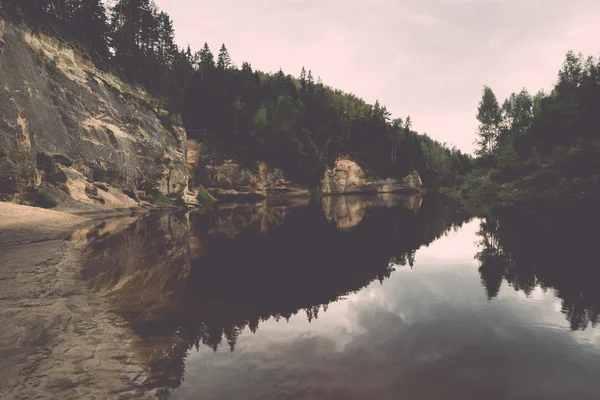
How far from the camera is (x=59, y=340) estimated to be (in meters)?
5.44

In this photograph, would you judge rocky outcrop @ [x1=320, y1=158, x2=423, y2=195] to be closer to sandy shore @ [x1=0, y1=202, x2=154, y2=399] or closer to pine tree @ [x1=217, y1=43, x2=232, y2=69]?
pine tree @ [x1=217, y1=43, x2=232, y2=69]

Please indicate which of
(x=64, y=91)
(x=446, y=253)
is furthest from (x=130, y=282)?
(x=64, y=91)

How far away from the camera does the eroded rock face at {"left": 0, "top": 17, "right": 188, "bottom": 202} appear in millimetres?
23594

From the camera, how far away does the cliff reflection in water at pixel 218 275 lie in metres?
6.40

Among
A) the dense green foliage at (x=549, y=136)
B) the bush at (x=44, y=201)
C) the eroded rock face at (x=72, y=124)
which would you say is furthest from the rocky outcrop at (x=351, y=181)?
the bush at (x=44, y=201)

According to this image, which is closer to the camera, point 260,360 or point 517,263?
point 260,360

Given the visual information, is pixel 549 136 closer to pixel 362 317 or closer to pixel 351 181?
pixel 351 181

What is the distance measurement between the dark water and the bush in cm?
1370

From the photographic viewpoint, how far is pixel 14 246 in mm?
12969

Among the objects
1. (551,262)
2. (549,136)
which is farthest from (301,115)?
(551,262)

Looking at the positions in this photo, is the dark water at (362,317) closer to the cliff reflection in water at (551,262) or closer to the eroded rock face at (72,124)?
the cliff reflection in water at (551,262)

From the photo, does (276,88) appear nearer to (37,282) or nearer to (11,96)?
(11,96)

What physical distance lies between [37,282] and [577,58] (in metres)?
79.3

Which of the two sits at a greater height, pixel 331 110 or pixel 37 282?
pixel 331 110
